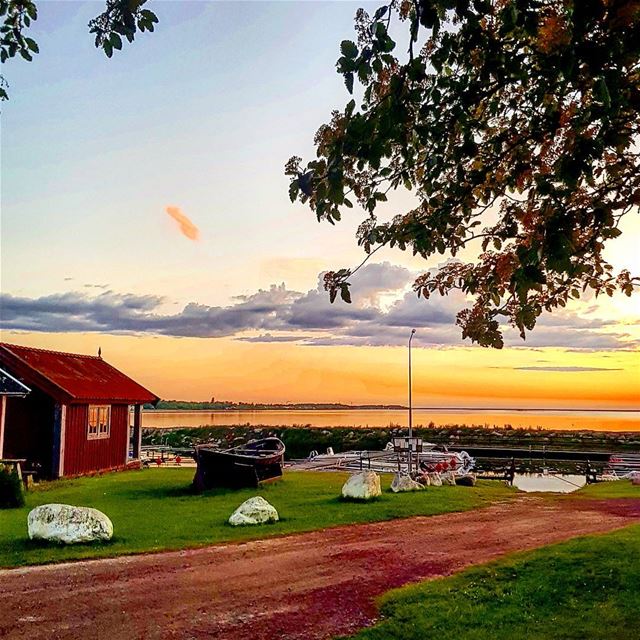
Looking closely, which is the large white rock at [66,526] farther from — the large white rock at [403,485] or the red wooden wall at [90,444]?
the red wooden wall at [90,444]

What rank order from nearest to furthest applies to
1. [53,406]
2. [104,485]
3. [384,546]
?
[384,546] → [104,485] → [53,406]

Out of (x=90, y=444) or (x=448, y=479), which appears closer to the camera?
(x=448, y=479)

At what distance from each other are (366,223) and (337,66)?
7.54 ft

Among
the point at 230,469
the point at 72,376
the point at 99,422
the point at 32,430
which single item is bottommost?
the point at 230,469

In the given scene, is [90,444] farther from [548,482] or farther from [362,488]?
[548,482]

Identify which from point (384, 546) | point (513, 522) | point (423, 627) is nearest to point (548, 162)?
point (423, 627)

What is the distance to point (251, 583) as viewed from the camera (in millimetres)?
9922

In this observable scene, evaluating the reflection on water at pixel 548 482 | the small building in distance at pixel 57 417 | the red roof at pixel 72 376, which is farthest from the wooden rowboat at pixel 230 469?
the reflection on water at pixel 548 482

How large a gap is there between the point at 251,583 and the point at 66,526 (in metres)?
4.56

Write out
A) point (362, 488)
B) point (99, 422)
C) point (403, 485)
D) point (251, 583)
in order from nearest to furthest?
point (251, 583) < point (362, 488) < point (403, 485) < point (99, 422)

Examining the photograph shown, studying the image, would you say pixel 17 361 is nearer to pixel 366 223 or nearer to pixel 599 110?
pixel 366 223

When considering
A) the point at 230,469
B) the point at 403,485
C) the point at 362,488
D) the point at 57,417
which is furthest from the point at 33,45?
the point at 57,417

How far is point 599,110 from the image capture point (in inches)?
173

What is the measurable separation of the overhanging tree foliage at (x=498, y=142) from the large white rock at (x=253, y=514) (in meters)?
9.06
